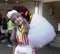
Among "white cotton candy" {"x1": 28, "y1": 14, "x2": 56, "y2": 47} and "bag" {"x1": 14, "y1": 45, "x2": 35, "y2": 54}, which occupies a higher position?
"white cotton candy" {"x1": 28, "y1": 14, "x2": 56, "y2": 47}

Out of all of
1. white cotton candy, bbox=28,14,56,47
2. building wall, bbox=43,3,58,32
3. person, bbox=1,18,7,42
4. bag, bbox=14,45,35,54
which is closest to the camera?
white cotton candy, bbox=28,14,56,47

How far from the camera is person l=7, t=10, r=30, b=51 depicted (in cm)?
329

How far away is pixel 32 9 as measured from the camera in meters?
17.5

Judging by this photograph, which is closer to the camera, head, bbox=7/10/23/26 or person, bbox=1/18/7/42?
head, bbox=7/10/23/26

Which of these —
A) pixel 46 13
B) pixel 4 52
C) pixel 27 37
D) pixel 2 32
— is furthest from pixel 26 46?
pixel 46 13

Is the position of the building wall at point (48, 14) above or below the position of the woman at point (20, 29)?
below

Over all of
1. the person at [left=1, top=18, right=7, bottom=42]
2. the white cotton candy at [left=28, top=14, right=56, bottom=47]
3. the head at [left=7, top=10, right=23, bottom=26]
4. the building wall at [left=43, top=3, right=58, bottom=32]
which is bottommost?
the person at [left=1, top=18, right=7, bottom=42]

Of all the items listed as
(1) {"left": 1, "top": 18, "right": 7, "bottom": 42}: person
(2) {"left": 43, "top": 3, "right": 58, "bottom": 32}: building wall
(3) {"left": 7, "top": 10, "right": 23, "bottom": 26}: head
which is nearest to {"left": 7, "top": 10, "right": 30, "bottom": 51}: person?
(3) {"left": 7, "top": 10, "right": 23, "bottom": 26}: head

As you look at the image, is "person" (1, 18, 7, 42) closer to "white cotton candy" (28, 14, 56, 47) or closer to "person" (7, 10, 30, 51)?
"person" (7, 10, 30, 51)

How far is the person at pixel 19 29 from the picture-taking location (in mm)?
3295

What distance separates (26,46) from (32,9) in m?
14.2

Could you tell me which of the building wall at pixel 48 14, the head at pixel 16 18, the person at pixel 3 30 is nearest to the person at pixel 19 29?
the head at pixel 16 18

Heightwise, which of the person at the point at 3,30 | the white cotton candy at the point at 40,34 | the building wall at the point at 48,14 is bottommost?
the person at the point at 3,30

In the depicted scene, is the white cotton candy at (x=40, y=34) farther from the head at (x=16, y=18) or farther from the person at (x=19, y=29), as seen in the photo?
the head at (x=16, y=18)
